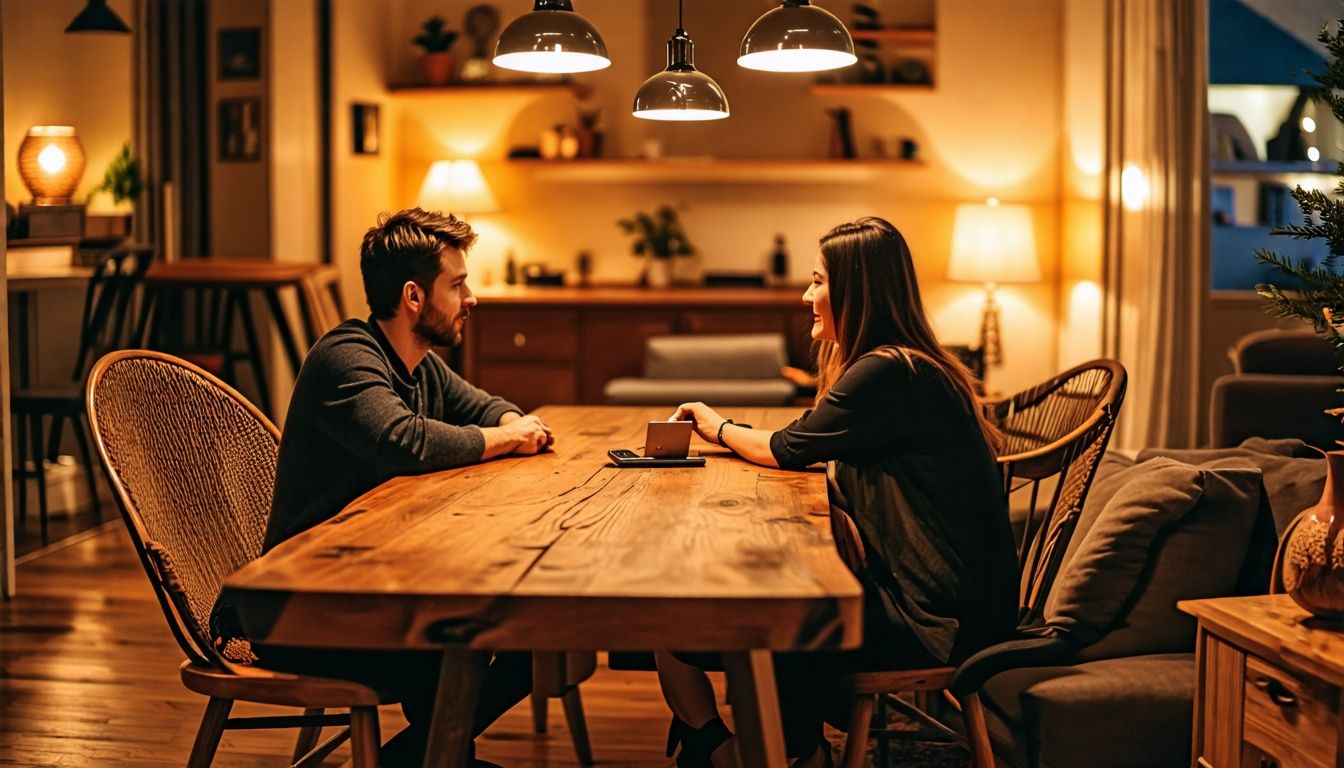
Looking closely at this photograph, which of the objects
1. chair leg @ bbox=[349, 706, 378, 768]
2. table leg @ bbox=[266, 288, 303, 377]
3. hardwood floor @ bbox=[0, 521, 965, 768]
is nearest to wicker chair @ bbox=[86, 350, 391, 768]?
chair leg @ bbox=[349, 706, 378, 768]

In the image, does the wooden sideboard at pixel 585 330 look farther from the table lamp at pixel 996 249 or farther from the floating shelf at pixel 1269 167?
the floating shelf at pixel 1269 167

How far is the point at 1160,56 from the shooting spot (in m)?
5.39

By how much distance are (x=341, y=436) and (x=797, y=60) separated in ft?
4.66

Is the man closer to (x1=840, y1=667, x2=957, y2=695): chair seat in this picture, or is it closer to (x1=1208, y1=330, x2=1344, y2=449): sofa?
(x1=840, y1=667, x2=957, y2=695): chair seat

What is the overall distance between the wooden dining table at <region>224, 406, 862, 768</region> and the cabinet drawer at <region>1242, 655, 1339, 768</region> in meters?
0.70

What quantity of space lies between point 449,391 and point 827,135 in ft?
15.3

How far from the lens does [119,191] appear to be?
5598 millimetres

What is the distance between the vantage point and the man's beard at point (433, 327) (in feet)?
8.35

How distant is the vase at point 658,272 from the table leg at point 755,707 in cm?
540

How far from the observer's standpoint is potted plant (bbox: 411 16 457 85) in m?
7.10

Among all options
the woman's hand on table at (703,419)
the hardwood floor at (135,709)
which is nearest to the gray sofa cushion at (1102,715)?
the hardwood floor at (135,709)

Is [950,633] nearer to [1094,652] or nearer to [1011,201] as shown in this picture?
[1094,652]

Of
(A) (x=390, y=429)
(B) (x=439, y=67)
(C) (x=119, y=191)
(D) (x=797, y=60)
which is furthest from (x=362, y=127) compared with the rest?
(A) (x=390, y=429)

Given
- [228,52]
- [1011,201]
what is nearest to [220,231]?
[228,52]
